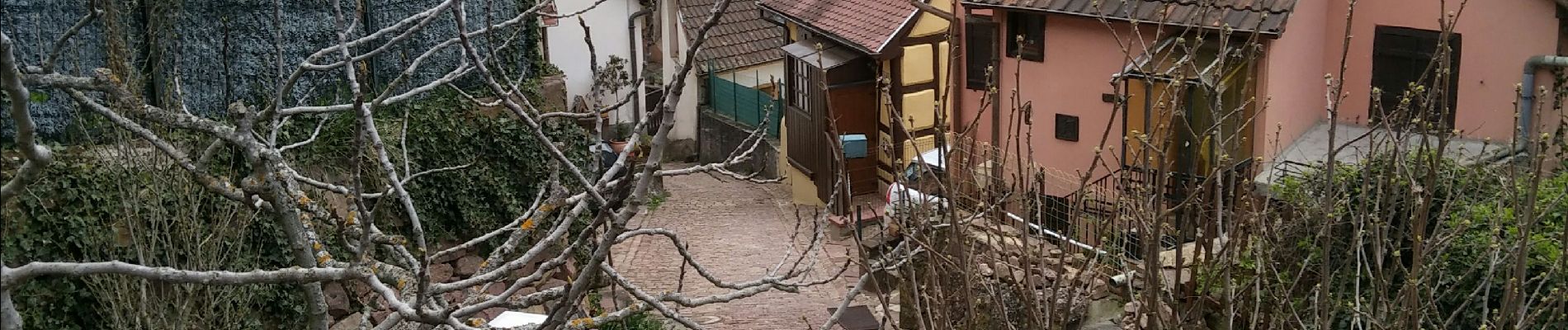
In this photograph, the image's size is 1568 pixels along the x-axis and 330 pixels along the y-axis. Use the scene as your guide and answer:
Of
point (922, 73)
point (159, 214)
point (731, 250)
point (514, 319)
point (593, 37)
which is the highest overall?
point (593, 37)

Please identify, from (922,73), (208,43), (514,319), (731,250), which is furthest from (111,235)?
(922,73)

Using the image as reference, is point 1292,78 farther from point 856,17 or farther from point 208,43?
point 208,43

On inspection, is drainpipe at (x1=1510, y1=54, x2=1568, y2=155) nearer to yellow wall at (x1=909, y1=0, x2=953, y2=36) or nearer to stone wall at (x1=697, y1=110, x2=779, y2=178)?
yellow wall at (x1=909, y1=0, x2=953, y2=36)

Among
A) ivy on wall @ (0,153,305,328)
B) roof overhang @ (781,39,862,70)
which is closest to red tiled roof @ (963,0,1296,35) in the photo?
roof overhang @ (781,39,862,70)

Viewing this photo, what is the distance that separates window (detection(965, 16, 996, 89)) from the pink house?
0.11 ft

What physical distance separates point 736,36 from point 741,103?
132 cm

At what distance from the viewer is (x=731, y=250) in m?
15.8

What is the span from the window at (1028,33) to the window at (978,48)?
29 cm

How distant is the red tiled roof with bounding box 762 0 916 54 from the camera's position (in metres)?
16.1

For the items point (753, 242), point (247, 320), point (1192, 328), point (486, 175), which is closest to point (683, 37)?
point (753, 242)

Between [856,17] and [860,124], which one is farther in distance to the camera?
[860,124]

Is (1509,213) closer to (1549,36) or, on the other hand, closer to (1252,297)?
(1252,297)

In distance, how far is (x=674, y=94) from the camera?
392cm

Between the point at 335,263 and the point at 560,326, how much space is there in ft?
2.43
